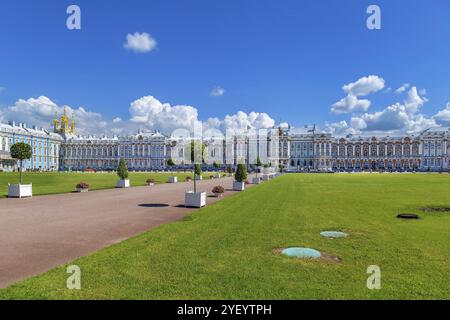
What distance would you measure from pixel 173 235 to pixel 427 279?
23.4 feet

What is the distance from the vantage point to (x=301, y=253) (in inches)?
331

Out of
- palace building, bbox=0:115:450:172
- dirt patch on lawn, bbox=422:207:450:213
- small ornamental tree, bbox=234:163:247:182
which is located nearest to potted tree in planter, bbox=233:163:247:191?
small ornamental tree, bbox=234:163:247:182

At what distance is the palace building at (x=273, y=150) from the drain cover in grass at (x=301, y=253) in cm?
12503

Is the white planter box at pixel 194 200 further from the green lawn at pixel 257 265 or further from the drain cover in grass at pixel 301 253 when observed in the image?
the drain cover in grass at pixel 301 253

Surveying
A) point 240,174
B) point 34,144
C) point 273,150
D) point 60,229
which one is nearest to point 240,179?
point 240,174

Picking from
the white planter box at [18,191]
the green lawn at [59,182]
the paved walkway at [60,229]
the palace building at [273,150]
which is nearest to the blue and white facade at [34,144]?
the palace building at [273,150]

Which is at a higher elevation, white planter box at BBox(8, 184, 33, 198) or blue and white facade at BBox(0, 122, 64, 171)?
blue and white facade at BBox(0, 122, 64, 171)

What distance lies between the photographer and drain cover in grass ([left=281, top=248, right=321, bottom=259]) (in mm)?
8141

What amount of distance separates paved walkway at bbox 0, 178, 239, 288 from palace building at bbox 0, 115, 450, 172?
117m

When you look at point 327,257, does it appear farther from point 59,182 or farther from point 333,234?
point 59,182

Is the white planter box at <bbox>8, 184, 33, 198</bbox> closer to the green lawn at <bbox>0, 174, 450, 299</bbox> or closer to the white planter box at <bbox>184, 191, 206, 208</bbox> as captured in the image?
the white planter box at <bbox>184, 191, 206, 208</bbox>

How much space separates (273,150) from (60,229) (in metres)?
144
